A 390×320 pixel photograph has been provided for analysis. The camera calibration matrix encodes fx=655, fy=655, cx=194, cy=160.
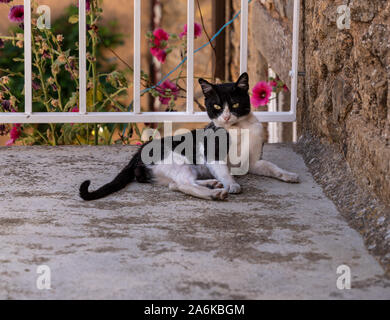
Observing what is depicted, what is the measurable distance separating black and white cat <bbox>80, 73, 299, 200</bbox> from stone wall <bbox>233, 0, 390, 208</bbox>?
313 mm

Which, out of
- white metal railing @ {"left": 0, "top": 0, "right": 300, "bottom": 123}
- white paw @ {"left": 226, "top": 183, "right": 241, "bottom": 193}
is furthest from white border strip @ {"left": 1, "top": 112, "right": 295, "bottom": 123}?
white paw @ {"left": 226, "top": 183, "right": 241, "bottom": 193}

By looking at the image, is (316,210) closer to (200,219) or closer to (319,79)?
(200,219)

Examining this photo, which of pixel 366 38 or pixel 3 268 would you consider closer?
pixel 3 268

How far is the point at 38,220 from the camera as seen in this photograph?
7.29 ft

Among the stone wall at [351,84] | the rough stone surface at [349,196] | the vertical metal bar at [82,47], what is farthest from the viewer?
the vertical metal bar at [82,47]

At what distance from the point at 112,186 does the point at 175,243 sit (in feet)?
2.04

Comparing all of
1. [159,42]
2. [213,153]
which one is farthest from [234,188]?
[159,42]

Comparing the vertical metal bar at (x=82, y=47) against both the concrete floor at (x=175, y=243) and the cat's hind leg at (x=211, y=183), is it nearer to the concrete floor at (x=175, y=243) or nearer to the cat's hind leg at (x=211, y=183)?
the concrete floor at (x=175, y=243)

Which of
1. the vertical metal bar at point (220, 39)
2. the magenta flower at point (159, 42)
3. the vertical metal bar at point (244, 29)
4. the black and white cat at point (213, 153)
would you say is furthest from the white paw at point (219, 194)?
the vertical metal bar at point (220, 39)

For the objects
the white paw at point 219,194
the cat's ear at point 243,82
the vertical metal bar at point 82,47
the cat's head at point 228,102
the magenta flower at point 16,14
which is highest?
the magenta flower at point 16,14

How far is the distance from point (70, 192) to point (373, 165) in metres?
1.15

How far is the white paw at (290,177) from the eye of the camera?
270cm

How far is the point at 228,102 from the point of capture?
2.76 meters
